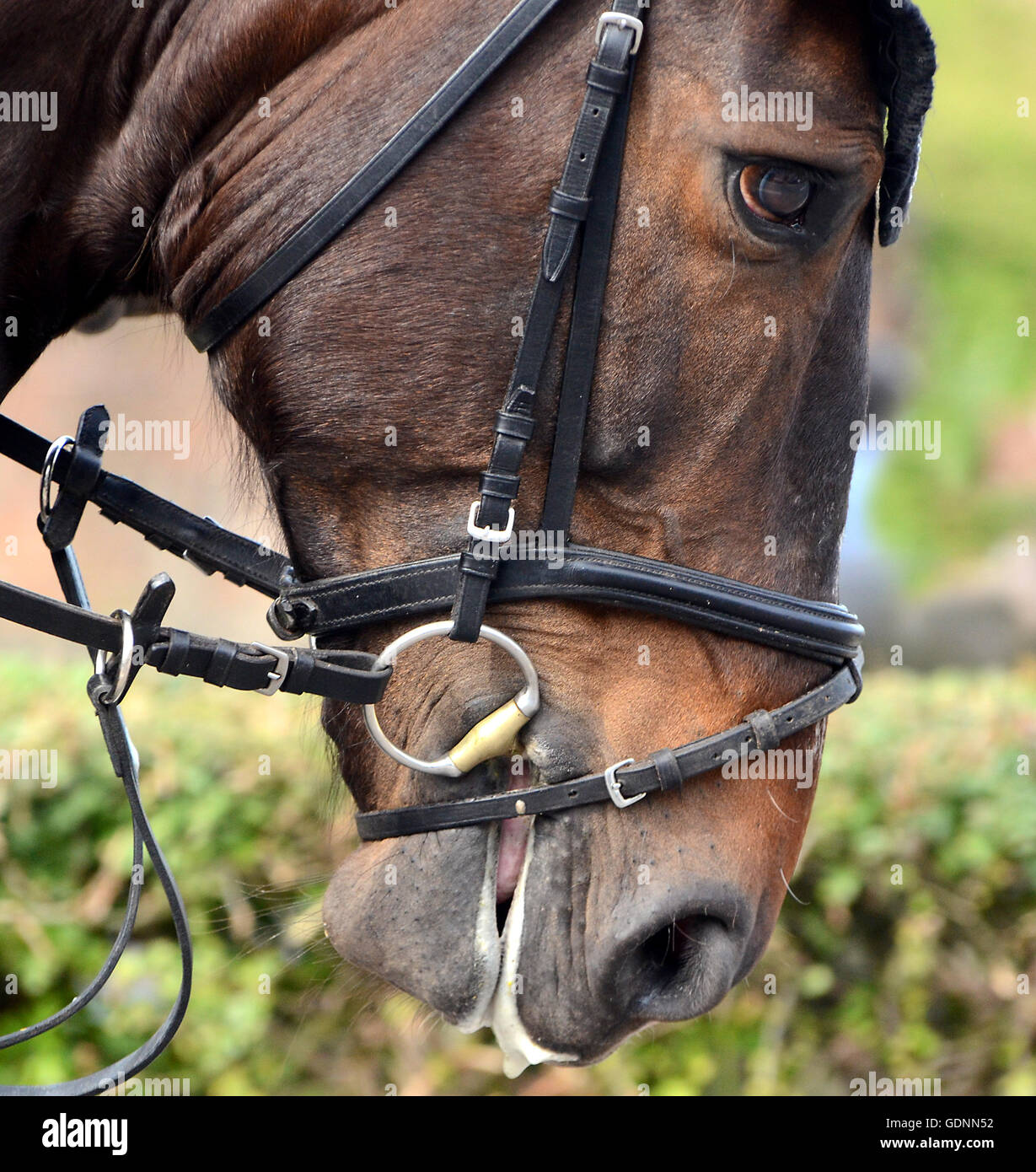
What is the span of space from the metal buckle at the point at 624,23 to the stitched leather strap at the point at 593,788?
3.49 feet

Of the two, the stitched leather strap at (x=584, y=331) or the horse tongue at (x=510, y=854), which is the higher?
the stitched leather strap at (x=584, y=331)

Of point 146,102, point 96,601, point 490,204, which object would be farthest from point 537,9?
point 96,601

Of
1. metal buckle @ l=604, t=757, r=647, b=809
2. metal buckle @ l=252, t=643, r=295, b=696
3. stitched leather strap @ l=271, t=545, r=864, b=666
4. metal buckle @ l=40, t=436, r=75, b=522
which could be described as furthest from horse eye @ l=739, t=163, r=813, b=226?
metal buckle @ l=40, t=436, r=75, b=522

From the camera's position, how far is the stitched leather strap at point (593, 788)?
5.70ft

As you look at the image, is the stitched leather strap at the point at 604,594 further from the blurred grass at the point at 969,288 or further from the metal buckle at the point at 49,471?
the blurred grass at the point at 969,288

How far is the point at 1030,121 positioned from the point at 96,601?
8641 mm

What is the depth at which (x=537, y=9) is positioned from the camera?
175 cm

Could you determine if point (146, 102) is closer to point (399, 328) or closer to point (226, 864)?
point (399, 328)

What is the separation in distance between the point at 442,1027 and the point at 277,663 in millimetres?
2607

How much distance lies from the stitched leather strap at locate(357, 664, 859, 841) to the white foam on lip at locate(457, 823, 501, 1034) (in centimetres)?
6

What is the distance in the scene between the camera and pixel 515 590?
1.79m

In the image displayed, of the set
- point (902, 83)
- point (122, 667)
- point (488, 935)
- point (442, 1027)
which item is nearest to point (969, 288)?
point (442, 1027)

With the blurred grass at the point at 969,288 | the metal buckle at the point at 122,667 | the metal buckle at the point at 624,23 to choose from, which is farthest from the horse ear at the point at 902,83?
the blurred grass at the point at 969,288

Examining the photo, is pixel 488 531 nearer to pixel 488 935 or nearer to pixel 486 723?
pixel 486 723
